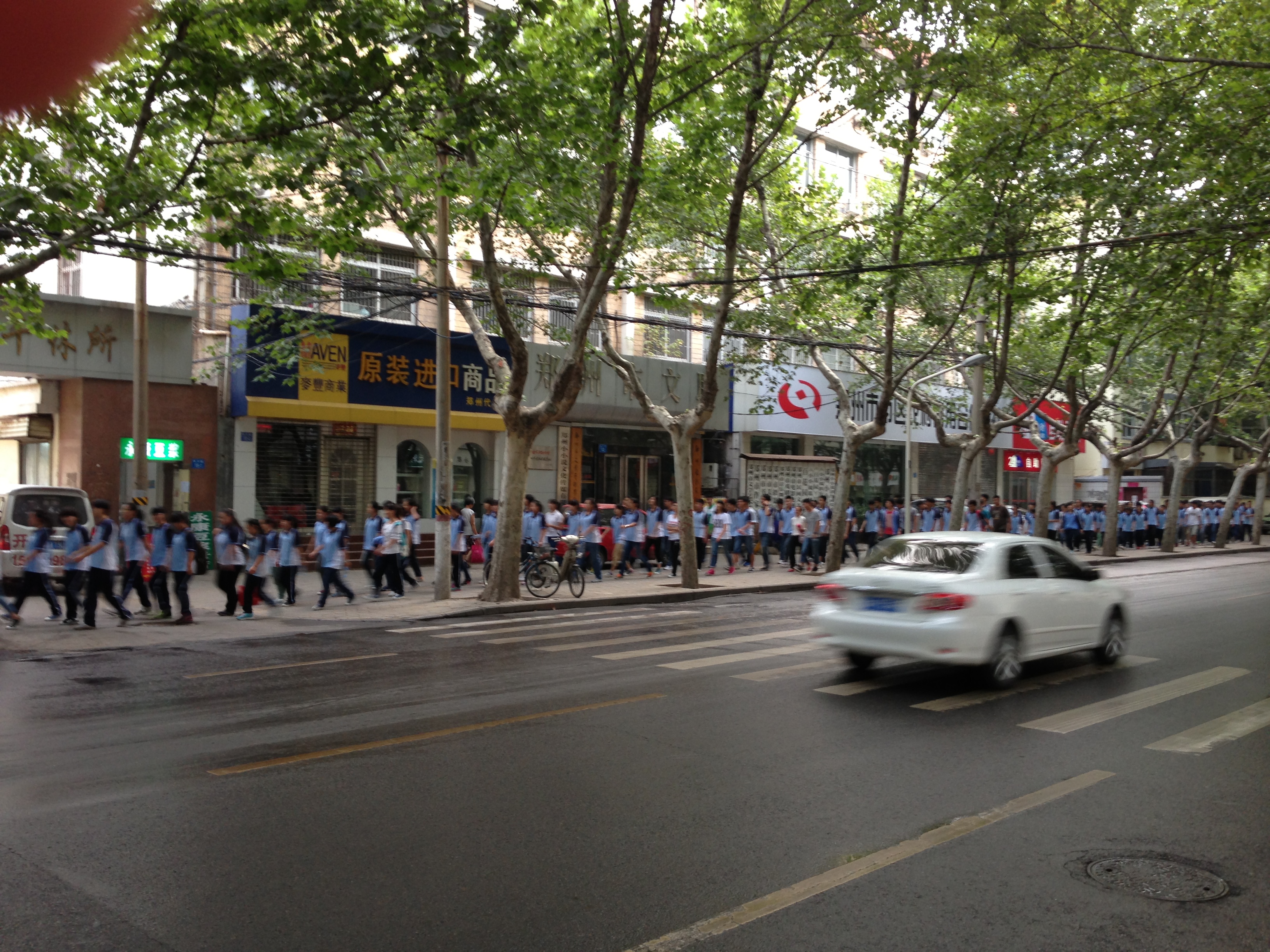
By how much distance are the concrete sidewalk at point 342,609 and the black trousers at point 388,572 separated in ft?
0.86

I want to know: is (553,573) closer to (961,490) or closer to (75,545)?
(75,545)

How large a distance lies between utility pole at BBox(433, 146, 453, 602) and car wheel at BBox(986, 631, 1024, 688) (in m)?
9.79

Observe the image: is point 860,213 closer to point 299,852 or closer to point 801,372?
point 801,372

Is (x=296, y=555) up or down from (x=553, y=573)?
up

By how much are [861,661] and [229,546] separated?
31.0 feet

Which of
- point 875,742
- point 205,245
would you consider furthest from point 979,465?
point 875,742

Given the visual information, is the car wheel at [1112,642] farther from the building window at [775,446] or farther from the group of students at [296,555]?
the building window at [775,446]

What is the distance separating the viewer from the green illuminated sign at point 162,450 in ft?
66.3

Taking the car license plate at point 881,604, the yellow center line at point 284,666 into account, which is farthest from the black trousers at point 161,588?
the car license plate at point 881,604

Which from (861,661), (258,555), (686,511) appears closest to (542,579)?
(686,511)

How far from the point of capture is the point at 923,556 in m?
→ 10.1

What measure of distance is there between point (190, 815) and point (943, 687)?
266 inches

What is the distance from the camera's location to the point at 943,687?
31.8 feet

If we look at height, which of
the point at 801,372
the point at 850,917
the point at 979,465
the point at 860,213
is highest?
the point at 860,213
